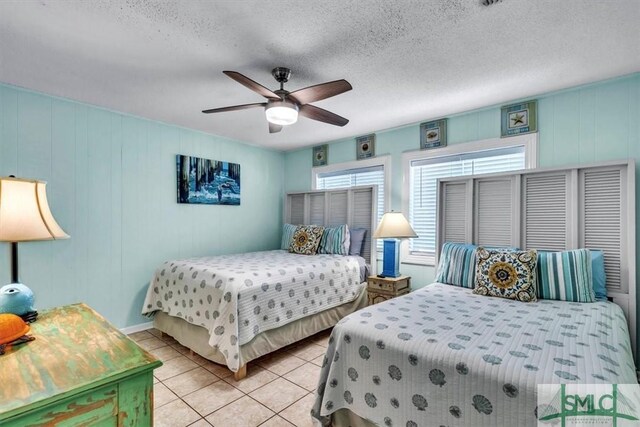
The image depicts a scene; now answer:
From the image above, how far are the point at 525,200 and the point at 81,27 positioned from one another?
3562mm

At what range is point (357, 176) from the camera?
438cm

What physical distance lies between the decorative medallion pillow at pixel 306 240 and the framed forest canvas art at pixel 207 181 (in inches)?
41.5

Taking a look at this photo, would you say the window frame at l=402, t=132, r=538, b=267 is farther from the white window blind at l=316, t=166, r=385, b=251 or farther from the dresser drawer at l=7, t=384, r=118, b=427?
the dresser drawer at l=7, t=384, r=118, b=427

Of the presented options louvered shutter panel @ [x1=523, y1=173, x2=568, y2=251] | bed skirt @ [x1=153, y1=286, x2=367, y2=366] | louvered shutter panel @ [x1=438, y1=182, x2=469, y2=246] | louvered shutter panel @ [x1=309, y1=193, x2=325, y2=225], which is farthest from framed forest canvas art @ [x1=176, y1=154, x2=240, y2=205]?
louvered shutter panel @ [x1=523, y1=173, x2=568, y2=251]

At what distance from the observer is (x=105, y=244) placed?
3240 mm

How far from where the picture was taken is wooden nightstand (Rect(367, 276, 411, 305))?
3203mm

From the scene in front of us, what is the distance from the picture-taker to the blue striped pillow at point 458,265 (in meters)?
2.60

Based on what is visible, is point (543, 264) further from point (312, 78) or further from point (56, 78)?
point (56, 78)

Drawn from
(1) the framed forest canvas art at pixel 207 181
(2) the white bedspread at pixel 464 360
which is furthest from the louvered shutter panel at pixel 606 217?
(1) the framed forest canvas art at pixel 207 181

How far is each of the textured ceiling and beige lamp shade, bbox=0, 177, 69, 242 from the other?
41.3 inches

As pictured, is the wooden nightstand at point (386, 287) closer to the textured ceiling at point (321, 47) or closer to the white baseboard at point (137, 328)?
the textured ceiling at point (321, 47)

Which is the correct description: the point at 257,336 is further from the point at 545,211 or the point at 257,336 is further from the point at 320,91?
the point at 545,211

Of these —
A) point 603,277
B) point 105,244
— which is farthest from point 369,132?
point 105,244

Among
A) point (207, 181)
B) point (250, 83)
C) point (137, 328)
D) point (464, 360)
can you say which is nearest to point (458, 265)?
point (464, 360)
